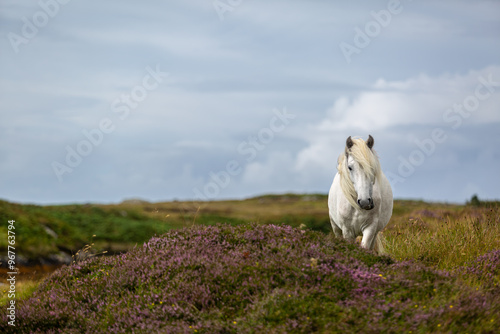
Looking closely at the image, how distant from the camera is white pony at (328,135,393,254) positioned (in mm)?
7809

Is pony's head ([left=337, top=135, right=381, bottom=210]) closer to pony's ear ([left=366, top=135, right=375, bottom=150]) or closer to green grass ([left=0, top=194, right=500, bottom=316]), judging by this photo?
pony's ear ([left=366, top=135, right=375, bottom=150])

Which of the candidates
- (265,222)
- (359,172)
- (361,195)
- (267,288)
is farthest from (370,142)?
(265,222)

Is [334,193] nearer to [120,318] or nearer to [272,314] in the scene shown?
[272,314]

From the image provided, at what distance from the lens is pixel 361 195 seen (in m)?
7.76

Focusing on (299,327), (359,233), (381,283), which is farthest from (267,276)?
(359,233)

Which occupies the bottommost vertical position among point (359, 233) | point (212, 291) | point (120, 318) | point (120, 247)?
point (120, 247)

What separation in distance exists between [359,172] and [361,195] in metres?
0.38

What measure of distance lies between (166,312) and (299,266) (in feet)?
6.37

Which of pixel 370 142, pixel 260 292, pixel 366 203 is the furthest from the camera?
pixel 370 142

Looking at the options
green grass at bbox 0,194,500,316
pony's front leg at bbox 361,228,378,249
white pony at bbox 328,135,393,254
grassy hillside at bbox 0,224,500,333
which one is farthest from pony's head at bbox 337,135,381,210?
green grass at bbox 0,194,500,316

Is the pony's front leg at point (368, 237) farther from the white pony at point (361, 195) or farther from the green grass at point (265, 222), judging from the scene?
the green grass at point (265, 222)

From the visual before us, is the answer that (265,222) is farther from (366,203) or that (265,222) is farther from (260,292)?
(260,292)

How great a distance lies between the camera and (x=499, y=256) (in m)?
8.49

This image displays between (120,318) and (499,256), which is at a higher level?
(499,256)
